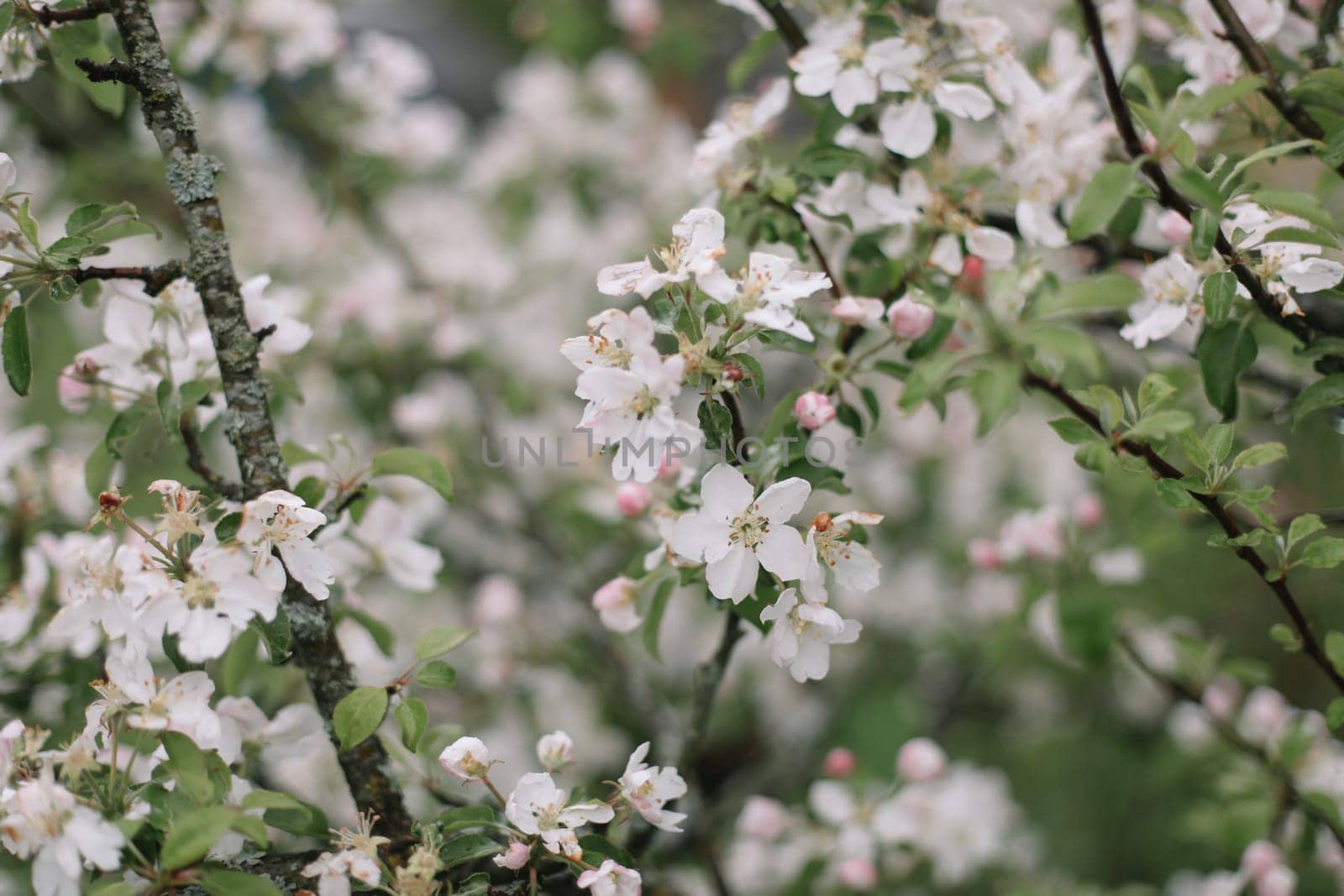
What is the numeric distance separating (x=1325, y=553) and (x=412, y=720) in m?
0.90

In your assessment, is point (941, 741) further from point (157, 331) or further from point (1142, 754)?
point (157, 331)

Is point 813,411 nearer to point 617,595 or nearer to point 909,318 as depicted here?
point 909,318

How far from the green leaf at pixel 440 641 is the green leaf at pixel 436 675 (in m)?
0.02

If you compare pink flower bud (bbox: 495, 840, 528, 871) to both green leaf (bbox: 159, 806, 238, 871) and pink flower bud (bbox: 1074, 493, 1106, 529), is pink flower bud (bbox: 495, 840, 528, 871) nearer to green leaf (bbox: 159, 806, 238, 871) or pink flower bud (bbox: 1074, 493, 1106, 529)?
green leaf (bbox: 159, 806, 238, 871)

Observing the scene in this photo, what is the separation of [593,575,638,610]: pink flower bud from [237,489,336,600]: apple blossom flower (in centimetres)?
32

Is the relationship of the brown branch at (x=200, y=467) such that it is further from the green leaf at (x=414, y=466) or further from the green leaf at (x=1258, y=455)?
the green leaf at (x=1258, y=455)

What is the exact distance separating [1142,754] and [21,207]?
259 centimetres

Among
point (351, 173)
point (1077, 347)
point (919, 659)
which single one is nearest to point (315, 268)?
point (351, 173)

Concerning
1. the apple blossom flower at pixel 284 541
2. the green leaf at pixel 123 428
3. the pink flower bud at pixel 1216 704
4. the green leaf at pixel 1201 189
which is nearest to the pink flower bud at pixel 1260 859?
the pink flower bud at pixel 1216 704

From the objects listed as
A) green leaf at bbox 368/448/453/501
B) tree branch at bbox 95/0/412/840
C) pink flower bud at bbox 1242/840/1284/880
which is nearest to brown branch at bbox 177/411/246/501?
tree branch at bbox 95/0/412/840

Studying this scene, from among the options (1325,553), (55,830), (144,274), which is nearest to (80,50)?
(144,274)

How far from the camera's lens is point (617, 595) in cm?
117

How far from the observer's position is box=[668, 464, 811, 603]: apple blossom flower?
0.91 m

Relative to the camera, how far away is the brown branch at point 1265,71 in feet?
3.69
